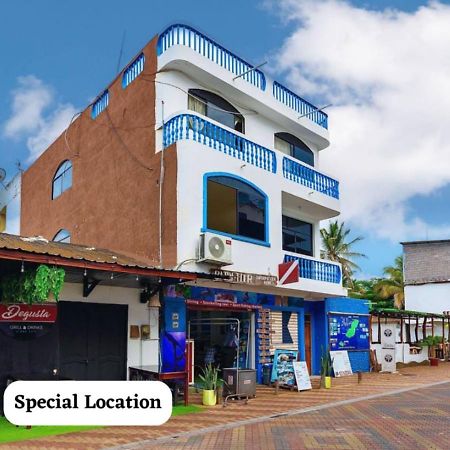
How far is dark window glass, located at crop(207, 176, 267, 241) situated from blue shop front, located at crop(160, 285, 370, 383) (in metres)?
1.74

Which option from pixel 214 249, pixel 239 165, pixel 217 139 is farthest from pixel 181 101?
pixel 214 249

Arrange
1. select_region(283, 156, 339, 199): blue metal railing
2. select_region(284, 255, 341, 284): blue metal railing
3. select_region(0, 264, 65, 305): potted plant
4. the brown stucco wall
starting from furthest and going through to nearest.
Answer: select_region(283, 156, 339, 199): blue metal railing, select_region(284, 255, 341, 284): blue metal railing, the brown stucco wall, select_region(0, 264, 65, 305): potted plant

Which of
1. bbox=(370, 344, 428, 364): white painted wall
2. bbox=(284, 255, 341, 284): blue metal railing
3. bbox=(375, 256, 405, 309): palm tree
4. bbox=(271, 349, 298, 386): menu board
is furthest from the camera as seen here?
bbox=(375, 256, 405, 309): palm tree

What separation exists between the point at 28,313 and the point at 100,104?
369 inches

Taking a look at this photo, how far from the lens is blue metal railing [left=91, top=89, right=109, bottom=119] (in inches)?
730

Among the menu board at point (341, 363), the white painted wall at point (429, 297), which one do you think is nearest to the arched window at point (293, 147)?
the menu board at point (341, 363)

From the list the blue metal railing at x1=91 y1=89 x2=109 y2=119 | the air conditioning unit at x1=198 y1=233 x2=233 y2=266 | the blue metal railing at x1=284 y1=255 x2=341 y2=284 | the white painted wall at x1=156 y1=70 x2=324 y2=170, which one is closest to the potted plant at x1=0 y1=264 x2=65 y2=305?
the air conditioning unit at x1=198 y1=233 x2=233 y2=266

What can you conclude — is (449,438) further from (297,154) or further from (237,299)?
(297,154)

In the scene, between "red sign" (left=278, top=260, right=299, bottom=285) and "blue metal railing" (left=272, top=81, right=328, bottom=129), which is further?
"blue metal railing" (left=272, top=81, right=328, bottom=129)

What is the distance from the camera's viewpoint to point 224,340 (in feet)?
58.7

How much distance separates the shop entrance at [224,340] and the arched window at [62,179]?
654cm

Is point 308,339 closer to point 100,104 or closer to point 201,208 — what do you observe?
point 201,208

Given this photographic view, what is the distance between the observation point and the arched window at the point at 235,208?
50.6ft

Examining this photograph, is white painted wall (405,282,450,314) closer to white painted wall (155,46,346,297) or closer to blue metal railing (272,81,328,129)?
white painted wall (155,46,346,297)
